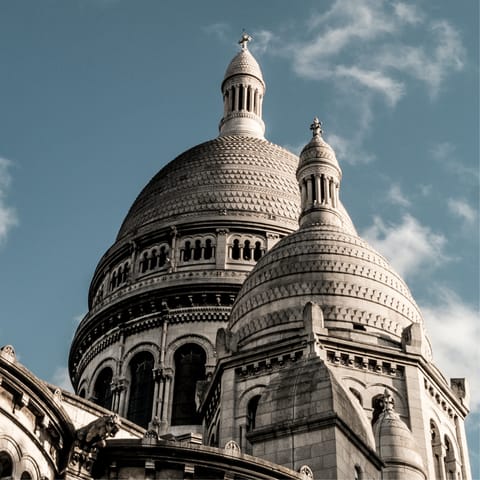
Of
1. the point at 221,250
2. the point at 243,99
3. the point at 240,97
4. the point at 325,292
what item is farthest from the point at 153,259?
the point at 325,292

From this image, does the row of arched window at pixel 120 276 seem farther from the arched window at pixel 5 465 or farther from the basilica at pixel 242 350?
the arched window at pixel 5 465

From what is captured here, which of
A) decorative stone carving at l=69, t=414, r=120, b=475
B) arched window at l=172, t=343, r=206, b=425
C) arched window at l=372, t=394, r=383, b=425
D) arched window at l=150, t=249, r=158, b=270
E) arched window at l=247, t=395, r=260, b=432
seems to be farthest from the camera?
arched window at l=150, t=249, r=158, b=270

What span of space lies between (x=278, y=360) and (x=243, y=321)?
3.34 meters

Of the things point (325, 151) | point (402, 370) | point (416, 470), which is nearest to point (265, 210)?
point (325, 151)

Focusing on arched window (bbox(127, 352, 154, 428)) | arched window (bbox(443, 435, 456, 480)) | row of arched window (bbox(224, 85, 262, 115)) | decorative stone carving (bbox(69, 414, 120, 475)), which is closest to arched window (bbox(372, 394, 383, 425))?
arched window (bbox(443, 435, 456, 480))

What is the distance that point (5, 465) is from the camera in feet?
61.0

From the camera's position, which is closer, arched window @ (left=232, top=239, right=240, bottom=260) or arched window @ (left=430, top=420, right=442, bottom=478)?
arched window @ (left=430, top=420, right=442, bottom=478)

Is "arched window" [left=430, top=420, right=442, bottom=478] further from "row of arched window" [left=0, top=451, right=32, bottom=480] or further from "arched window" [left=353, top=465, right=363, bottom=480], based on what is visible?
"row of arched window" [left=0, top=451, right=32, bottom=480]

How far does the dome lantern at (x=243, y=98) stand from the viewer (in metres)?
56.9

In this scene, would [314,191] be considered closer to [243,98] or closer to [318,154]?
[318,154]

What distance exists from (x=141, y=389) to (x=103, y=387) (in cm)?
240

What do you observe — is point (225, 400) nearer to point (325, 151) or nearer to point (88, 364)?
point (325, 151)

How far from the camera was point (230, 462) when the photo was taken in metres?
21.1

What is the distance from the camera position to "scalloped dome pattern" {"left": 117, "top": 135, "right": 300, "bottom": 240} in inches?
1903
